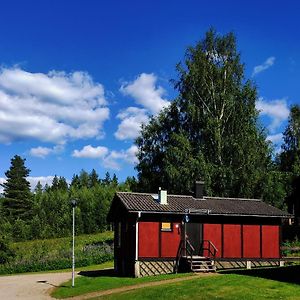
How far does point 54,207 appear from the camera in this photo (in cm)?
9788

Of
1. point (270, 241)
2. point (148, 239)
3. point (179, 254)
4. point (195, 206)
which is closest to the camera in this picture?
point (148, 239)

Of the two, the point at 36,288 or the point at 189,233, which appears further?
the point at 189,233

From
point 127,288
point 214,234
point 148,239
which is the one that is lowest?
point 127,288

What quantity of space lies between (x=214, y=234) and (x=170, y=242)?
10.0 feet

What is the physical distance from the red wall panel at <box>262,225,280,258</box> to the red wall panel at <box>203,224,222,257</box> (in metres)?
3.13

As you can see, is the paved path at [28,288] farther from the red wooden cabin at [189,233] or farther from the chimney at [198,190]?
the chimney at [198,190]

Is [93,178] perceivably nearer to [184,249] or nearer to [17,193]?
[17,193]

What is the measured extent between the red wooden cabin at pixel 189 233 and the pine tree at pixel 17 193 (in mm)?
63806

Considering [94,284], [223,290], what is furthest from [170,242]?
[223,290]

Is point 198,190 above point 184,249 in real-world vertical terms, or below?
above

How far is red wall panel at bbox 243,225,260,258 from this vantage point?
102ft

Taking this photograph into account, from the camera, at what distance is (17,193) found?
94.4 meters

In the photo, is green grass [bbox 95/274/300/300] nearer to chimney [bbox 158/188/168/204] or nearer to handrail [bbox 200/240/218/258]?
handrail [bbox 200/240/218/258]

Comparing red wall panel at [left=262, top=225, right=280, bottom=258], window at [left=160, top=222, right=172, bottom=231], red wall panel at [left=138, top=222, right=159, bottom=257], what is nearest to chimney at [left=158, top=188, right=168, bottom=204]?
window at [left=160, top=222, right=172, bottom=231]
